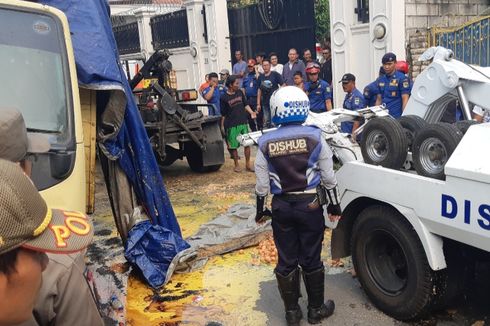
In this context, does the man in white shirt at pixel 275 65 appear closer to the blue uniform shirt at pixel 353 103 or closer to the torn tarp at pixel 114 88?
the blue uniform shirt at pixel 353 103

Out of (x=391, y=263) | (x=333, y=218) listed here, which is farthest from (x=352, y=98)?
(x=391, y=263)

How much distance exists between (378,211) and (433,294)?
669mm

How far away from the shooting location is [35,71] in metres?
3.15

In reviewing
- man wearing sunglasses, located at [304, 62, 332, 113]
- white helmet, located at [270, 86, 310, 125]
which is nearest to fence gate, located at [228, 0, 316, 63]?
man wearing sunglasses, located at [304, 62, 332, 113]

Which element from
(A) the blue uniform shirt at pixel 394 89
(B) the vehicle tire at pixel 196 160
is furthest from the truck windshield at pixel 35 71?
(B) the vehicle tire at pixel 196 160

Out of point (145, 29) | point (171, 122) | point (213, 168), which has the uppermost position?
point (145, 29)

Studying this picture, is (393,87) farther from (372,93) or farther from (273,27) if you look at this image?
(273,27)

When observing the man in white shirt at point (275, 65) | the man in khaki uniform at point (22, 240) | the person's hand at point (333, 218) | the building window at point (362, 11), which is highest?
the building window at point (362, 11)

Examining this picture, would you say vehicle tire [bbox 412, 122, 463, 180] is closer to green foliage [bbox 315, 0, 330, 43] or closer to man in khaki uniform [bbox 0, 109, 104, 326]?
man in khaki uniform [bbox 0, 109, 104, 326]

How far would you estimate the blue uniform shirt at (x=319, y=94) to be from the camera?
7.85 meters

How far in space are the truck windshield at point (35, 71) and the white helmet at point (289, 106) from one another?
1423mm


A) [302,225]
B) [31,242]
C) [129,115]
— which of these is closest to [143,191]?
[129,115]

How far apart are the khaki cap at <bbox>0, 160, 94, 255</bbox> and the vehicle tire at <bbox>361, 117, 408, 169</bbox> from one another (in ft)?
8.96

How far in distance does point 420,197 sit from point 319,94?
4.93m
